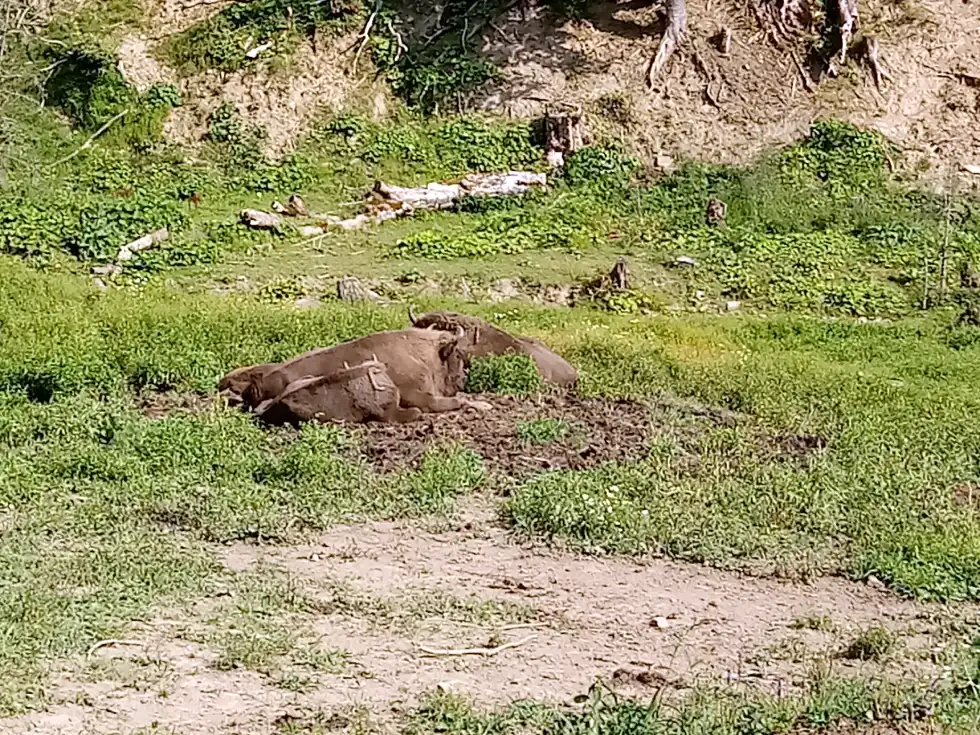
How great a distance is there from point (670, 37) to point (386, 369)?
12911 mm

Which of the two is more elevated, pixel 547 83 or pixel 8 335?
pixel 547 83

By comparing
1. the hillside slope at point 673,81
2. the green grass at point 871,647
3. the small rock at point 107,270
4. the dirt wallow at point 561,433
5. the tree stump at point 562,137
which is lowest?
the small rock at point 107,270

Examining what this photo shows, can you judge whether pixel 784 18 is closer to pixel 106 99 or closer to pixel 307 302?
pixel 106 99

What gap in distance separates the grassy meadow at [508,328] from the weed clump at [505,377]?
78cm

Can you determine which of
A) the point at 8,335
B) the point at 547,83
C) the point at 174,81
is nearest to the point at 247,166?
the point at 174,81

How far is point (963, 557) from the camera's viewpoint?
7176 millimetres

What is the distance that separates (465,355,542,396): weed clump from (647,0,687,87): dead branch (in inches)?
450

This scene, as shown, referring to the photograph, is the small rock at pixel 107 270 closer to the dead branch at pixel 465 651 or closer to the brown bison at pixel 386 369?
the brown bison at pixel 386 369

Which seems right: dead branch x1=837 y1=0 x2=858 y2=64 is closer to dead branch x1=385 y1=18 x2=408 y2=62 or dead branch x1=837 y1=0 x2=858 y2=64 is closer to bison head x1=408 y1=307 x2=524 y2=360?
dead branch x1=385 y1=18 x2=408 y2=62

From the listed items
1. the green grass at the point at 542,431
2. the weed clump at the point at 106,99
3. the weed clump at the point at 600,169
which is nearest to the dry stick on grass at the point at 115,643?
the green grass at the point at 542,431

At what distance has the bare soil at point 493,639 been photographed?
17.8 ft

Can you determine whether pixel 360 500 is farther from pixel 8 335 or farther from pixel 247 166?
pixel 247 166

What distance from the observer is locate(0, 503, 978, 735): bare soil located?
214 inches

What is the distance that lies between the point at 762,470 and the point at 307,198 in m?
11.5
